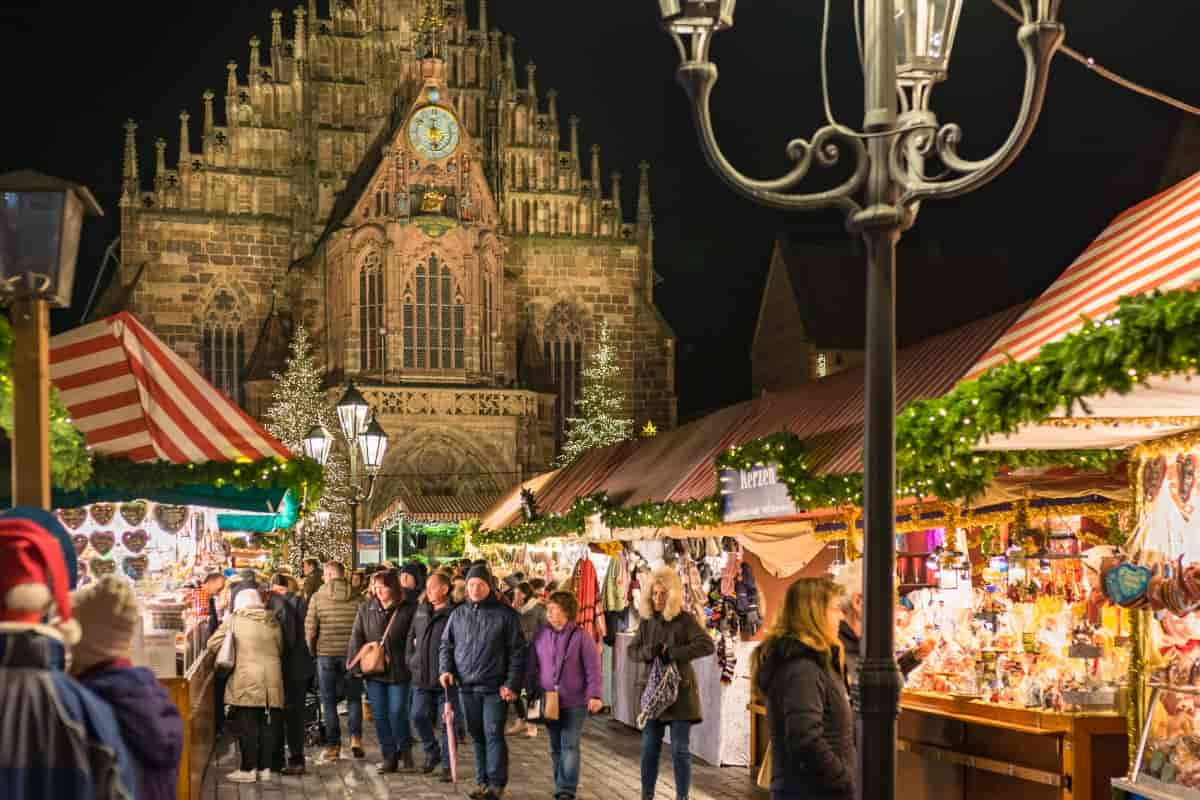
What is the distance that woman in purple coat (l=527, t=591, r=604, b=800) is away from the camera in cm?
1148

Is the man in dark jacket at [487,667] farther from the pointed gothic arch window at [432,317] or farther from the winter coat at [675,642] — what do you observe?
the pointed gothic arch window at [432,317]

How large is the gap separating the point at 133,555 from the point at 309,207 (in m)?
34.9

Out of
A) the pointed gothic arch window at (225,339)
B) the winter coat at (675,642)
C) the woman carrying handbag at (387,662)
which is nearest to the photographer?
the winter coat at (675,642)

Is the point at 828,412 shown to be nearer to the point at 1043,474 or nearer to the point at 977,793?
the point at 1043,474

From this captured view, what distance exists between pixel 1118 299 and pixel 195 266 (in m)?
42.0

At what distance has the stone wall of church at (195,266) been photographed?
45.5 m

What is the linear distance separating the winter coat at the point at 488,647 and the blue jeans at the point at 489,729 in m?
0.10

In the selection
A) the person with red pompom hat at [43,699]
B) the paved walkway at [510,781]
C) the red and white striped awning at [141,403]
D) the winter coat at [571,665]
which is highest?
the red and white striped awning at [141,403]

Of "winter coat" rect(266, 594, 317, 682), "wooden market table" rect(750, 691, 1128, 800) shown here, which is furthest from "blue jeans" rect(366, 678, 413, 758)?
"wooden market table" rect(750, 691, 1128, 800)

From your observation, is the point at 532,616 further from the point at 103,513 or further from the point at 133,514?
the point at 103,513

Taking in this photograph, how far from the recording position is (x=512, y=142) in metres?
48.2

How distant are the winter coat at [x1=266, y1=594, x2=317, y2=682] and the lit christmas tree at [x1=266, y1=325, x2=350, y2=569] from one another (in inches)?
1055

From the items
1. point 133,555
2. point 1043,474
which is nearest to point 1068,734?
point 1043,474

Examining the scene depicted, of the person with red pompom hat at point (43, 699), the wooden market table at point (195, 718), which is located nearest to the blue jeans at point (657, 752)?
the wooden market table at point (195, 718)
